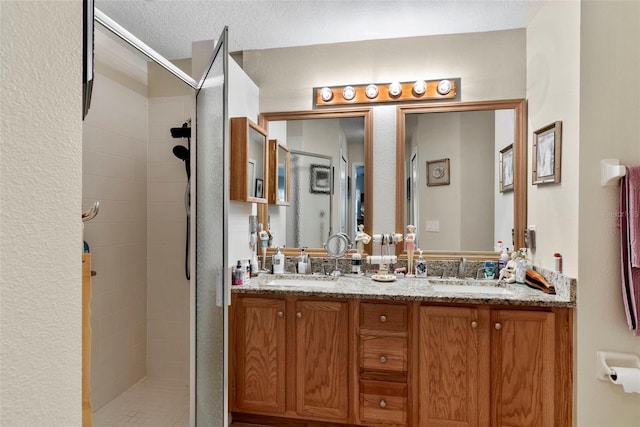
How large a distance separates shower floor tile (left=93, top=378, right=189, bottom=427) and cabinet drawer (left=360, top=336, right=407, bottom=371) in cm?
128

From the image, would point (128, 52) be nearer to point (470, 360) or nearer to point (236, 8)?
point (236, 8)

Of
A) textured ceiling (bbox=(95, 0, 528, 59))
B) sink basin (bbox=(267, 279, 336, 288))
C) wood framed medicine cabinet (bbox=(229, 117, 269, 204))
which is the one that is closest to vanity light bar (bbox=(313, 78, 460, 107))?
textured ceiling (bbox=(95, 0, 528, 59))

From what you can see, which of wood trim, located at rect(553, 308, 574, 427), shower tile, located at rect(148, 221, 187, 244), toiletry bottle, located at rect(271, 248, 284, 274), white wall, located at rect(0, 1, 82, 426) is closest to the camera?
white wall, located at rect(0, 1, 82, 426)

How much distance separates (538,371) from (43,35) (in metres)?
2.29

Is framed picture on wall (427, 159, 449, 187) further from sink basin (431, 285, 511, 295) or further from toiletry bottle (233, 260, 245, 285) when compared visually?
toiletry bottle (233, 260, 245, 285)

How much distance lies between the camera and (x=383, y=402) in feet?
6.58

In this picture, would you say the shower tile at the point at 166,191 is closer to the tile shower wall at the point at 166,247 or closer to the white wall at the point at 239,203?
the tile shower wall at the point at 166,247

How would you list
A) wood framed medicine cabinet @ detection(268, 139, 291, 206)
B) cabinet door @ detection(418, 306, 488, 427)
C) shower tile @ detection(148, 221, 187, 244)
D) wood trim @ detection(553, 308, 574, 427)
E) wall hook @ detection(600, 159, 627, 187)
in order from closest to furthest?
wall hook @ detection(600, 159, 627, 187) < wood trim @ detection(553, 308, 574, 427) < cabinet door @ detection(418, 306, 488, 427) < wood framed medicine cabinet @ detection(268, 139, 291, 206) < shower tile @ detection(148, 221, 187, 244)

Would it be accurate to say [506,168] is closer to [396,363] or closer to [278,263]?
[396,363]

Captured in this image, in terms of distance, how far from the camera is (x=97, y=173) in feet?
7.97

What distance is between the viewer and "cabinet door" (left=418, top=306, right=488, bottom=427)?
6.26ft

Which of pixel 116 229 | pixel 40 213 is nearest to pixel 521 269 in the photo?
pixel 40 213

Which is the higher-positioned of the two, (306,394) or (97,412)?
(306,394)

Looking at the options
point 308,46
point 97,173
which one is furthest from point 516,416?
point 97,173
